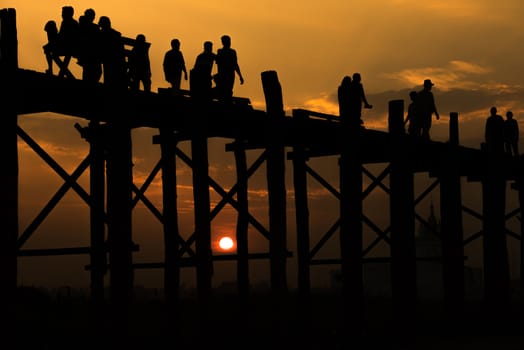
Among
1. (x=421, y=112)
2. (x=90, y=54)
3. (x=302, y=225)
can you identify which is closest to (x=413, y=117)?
(x=421, y=112)

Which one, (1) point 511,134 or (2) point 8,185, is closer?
(2) point 8,185

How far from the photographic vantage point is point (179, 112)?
523 inches

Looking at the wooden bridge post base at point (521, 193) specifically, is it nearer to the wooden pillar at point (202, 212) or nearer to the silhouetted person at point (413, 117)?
the silhouetted person at point (413, 117)

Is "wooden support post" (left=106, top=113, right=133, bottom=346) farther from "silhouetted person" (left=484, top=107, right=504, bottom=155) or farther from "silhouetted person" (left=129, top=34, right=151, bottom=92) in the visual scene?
"silhouetted person" (left=484, top=107, right=504, bottom=155)

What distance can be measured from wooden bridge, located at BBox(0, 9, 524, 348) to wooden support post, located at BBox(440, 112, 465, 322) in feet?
0.08

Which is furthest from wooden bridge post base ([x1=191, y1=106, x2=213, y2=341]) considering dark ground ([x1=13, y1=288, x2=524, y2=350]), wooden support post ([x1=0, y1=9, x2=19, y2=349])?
wooden support post ([x1=0, y1=9, x2=19, y2=349])

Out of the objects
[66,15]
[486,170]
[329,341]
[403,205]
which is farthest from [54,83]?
[486,170]

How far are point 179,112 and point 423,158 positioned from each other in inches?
261

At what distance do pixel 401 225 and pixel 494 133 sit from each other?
15.1 feet

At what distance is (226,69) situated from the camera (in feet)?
49.9

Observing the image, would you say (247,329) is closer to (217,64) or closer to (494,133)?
(217,64)

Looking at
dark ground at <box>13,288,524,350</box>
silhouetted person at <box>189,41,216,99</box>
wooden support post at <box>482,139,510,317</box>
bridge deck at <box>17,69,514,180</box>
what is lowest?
dark ground at <box>13,288,524,350</box>

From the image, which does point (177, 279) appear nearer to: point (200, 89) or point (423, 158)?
point (200, 89)

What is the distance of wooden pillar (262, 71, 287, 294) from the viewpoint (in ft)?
46.0
